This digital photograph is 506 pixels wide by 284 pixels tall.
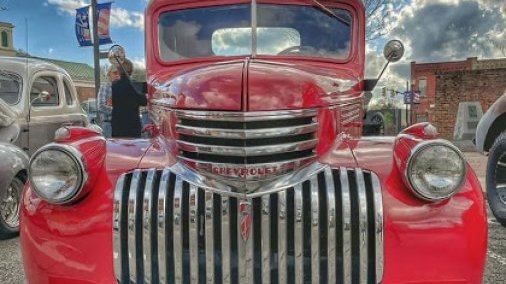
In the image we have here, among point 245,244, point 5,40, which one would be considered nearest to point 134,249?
point 245,244

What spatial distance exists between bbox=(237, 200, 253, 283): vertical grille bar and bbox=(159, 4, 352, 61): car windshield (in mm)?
1465

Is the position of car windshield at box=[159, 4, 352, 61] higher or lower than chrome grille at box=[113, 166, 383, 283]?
higher

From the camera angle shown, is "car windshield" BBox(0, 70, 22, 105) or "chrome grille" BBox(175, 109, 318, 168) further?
"car windshield" BBox(0, 70, 22, 105)

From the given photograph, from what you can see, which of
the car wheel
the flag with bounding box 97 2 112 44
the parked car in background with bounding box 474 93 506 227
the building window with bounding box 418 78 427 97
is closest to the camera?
the car wheel

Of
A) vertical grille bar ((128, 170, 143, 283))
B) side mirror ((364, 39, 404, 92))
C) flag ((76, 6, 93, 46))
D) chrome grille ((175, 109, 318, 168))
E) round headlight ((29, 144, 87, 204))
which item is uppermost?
flag ((76, 6, 93, 46))

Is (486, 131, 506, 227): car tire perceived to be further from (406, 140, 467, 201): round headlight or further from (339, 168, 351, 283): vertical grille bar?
(339, 168, 351, 283): vertical grille bar

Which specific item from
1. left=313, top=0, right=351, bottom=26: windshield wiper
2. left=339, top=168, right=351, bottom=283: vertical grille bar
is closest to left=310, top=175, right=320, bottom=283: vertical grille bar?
left=339, top=168, right=351, bottom=283: vertical grille bar

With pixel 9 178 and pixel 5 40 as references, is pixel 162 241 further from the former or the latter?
pixel 5 40

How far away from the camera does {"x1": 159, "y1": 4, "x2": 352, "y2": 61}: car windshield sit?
3.59 meters

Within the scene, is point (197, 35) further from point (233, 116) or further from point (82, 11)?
point (82, 11)

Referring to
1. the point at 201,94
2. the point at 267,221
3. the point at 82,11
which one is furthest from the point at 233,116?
the point at 82,11

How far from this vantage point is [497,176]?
6.28 metres

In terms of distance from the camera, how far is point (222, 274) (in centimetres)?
231

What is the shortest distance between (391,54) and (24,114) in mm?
5064
